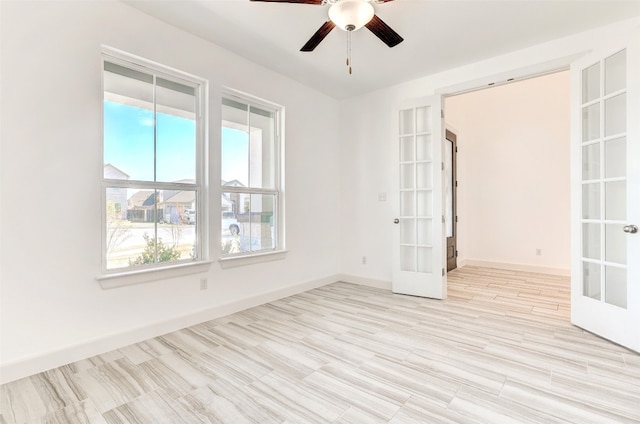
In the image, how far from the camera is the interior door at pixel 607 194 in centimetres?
247

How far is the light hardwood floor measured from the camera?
173cm

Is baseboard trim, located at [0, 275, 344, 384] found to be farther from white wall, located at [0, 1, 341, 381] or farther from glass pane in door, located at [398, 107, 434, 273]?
glass pane in door, located at [398, 107, 434, 273]

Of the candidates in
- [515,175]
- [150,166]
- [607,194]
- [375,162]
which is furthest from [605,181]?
Result: [150,166]

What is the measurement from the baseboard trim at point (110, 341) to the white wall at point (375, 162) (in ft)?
5.32

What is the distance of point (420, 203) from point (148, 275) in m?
3.18

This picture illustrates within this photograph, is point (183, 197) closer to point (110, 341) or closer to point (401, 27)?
point (110, 341)

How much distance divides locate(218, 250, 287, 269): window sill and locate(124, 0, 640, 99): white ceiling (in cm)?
224

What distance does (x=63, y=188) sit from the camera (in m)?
2.29

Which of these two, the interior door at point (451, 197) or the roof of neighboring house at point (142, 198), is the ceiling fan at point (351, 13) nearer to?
the roof of neighboring house at point (142, 198)

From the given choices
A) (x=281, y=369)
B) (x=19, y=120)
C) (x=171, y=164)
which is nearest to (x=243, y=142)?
(x=171, y=164)

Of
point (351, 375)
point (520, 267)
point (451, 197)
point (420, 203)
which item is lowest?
point (351, 375)

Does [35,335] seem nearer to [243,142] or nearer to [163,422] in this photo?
[163,422]

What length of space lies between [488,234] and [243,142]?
190 inches

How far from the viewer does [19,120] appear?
2100 mm
